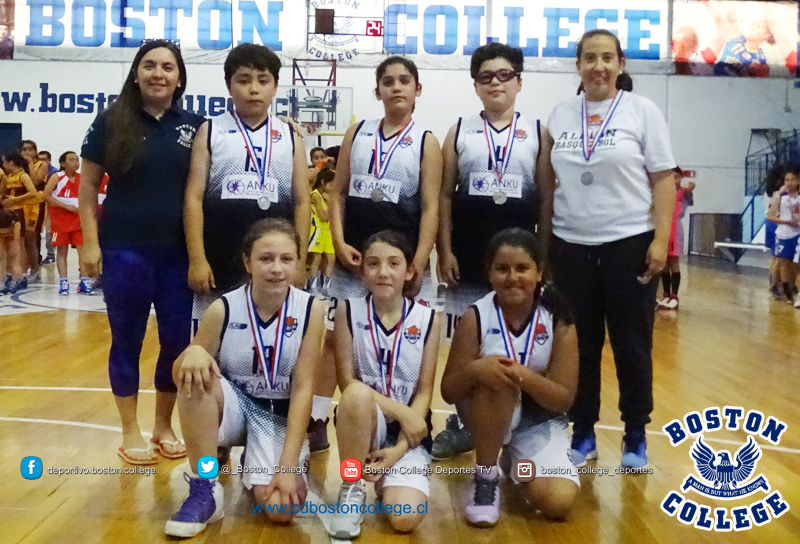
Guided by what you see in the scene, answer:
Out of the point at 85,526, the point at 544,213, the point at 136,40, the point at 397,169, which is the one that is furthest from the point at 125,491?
the point at 136,40

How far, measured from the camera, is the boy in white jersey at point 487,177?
2299 millimetres

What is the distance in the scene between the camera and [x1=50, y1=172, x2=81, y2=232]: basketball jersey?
6.41 metres

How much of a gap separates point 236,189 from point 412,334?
714 millimetres

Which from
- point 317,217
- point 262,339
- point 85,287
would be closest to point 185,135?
point 262,339

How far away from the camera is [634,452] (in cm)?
230

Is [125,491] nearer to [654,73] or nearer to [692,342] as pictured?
[692,342]

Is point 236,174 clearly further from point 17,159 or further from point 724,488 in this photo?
point 17,159

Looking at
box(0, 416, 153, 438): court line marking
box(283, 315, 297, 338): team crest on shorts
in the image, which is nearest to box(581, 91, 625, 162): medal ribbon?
box(283, 315, 297, 338): team crest on shorts

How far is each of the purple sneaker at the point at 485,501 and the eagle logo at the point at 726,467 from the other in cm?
52

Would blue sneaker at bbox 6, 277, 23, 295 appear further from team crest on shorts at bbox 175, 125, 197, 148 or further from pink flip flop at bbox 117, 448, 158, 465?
team crest on shorts at bbox 175, 125, 197, 148

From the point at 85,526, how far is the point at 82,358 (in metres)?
2.42

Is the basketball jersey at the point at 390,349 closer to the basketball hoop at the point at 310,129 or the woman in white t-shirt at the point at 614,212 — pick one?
the woman in white t-shirt at the point at 614,212

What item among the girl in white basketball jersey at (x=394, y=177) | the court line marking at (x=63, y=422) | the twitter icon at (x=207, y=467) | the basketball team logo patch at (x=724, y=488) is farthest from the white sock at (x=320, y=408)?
the basketball team logo patch at (x=724, y=488)

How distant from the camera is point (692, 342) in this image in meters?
4.88
